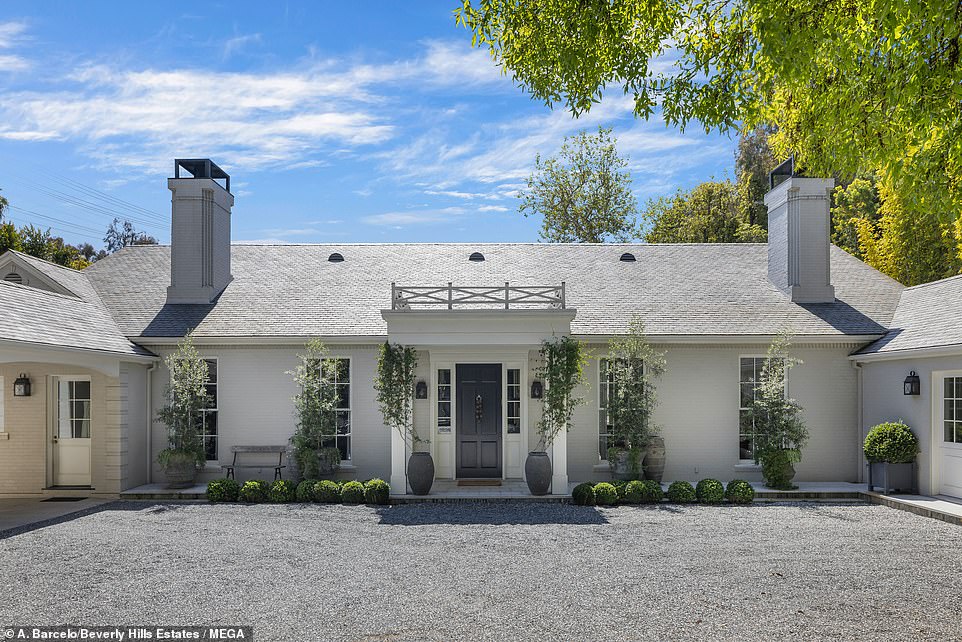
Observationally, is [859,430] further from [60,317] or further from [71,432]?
[71,432]

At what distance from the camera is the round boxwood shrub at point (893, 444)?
506 inches

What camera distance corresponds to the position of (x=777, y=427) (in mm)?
Answer: 13719

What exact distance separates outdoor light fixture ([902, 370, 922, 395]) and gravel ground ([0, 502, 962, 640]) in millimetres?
2420

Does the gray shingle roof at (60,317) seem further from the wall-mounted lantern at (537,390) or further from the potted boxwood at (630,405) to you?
the potted boxwood at (630,405)

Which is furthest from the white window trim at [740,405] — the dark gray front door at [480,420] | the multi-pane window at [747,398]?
the dark gray front door at [480,420]

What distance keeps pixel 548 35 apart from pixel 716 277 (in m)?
11.4

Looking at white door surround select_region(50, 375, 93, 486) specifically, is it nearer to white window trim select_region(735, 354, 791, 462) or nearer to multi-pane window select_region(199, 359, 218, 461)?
multi-pane window select_region(199, 359, 218, 461)

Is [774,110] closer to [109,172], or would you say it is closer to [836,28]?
[836,28]

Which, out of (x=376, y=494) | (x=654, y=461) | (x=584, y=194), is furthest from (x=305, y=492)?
(x=584, y=194)

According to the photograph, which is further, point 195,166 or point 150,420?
point 195,166

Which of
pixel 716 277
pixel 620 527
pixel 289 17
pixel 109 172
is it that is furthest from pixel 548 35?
pixel 109 172

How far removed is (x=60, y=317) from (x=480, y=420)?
8.19 meters

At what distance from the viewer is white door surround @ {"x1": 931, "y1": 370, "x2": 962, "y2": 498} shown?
12.2m

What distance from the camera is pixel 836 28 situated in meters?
6.27
